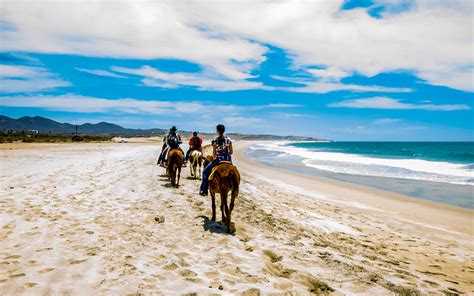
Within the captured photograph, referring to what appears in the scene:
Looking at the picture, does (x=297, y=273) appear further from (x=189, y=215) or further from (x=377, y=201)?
(x=377, y=201)

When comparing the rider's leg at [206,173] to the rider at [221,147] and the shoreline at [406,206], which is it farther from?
the shoreline at [406,206]

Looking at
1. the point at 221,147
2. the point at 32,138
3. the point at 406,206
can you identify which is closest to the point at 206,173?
the point at 221,147

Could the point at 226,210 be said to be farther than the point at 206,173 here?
No

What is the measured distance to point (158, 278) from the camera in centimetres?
520

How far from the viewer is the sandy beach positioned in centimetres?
515

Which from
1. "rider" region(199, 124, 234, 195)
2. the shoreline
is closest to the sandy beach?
the shoreline

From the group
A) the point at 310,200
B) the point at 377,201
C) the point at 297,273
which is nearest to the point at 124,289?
the point at 297,273

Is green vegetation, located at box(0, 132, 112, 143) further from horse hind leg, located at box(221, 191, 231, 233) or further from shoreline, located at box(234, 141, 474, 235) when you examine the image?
horse hind leg, located at box(221, 191, 231, 233)

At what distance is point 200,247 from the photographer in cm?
685

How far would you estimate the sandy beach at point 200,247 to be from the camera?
515cm

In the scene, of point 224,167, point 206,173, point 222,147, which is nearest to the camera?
point 224,167

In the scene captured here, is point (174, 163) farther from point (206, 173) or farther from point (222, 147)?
point (222, 147)

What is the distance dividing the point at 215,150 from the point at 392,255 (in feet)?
18.4

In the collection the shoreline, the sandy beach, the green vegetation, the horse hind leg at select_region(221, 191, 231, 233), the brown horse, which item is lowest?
the shoreline
